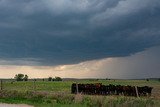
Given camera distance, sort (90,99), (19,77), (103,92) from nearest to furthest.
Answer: (90,99)
(103,92)
(19,77)

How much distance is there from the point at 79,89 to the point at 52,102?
45.0ft

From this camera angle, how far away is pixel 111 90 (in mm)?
52344

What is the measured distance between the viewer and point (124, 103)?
3541cm

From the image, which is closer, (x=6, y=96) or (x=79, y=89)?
(x=6, y=96)

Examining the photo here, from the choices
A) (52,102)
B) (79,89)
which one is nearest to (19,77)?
(79,89)

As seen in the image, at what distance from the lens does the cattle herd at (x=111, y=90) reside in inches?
1959

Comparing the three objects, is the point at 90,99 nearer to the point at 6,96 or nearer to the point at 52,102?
the point at 52,102

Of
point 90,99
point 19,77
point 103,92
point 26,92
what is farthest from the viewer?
point 19,77

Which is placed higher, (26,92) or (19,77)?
(19,77)

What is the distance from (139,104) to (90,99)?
21.0 feet

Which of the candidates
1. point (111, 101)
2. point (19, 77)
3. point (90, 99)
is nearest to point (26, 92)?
point (90, 99)

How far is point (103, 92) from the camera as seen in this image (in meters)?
52.7

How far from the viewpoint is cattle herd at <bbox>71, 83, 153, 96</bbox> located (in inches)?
1959

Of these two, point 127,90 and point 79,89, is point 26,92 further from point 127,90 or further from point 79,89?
point 127,90
